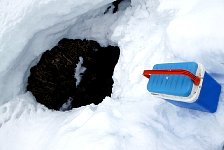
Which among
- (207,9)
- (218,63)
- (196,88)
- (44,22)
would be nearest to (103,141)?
(196,88)

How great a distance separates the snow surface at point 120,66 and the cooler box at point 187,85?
0.11 metres

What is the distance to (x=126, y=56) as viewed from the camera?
2.60 meters

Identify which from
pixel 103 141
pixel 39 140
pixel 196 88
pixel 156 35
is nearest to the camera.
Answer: pixel 196 88

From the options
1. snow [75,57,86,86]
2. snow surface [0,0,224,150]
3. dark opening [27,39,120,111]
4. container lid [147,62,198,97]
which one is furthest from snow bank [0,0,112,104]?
container lid [147,62,198,97]

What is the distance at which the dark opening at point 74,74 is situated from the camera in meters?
2.97

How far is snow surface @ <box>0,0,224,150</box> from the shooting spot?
6.04 feet

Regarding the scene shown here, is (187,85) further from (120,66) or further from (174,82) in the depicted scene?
(120,66)

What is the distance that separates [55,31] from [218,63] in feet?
5.21

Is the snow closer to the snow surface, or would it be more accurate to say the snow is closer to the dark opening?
the dark opening

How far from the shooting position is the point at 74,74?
10.0ft

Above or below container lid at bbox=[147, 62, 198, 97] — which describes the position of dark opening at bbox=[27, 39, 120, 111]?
below

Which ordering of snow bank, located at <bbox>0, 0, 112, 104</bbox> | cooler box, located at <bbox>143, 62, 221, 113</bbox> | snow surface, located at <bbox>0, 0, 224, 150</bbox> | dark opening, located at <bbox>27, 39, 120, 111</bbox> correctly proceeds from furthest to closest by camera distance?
dark opening, located at <bbox>27, 39, 120, 111</bbox> → snow bank, located at <bbox>0, 0, 112, 104</bbox> → snow surface, located at <bbox>0, 0, 224, 150</bbox> → cooler box, located at <bbox>143, 62, 221, 113</bbox>

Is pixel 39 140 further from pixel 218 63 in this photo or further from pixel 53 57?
pixel 218 63

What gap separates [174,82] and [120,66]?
39.1 inches
